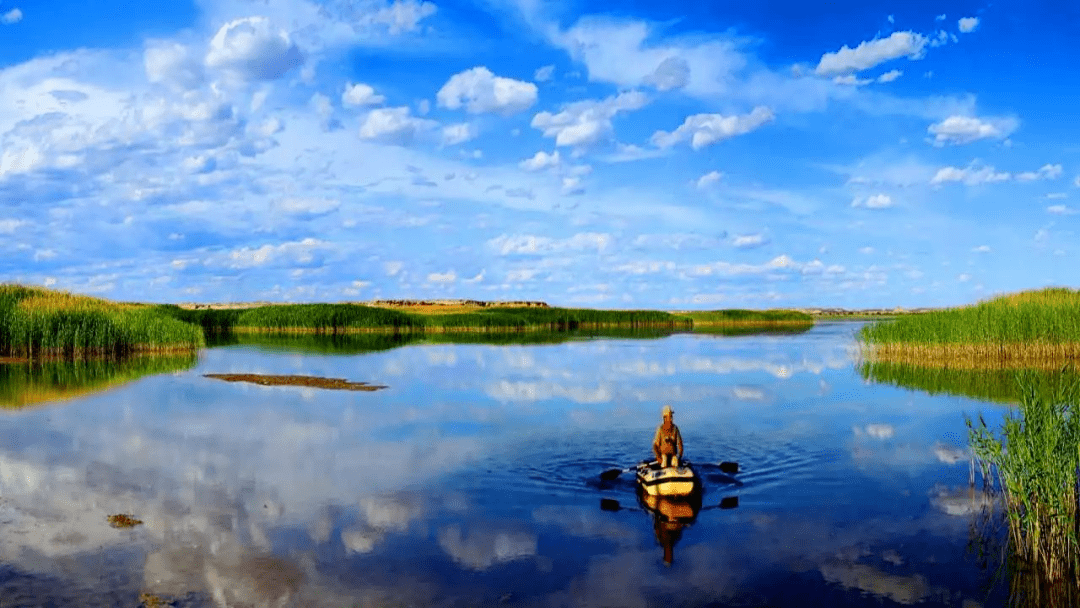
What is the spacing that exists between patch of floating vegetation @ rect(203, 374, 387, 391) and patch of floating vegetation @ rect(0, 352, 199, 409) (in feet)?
12.9

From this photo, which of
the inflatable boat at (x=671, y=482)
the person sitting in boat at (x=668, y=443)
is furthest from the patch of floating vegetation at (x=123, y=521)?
the person sitting in boat at (x=668, y=443)

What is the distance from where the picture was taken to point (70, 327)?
133ft

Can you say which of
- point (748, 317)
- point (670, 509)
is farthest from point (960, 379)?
point (748, 317)

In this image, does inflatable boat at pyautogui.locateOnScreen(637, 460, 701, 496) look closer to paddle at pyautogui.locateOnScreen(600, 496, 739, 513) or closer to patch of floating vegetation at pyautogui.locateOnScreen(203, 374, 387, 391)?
paddle at pyautogui.locateOnScreen(600, 496, 739, 513)

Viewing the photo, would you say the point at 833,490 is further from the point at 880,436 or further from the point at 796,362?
the point at 796,362

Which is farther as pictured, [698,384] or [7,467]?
[698,384]

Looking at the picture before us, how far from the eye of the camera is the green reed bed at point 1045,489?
33.6 feet

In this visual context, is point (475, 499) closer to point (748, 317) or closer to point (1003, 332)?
point (1003, 332)

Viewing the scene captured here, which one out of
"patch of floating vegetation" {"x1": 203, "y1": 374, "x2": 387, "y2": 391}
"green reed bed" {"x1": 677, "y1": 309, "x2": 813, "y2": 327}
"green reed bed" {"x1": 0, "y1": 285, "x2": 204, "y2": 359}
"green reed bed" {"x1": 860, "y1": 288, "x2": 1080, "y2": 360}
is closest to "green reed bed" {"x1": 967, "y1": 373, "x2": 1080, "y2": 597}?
"patch of floating vegetation" {"x1": 203, "y1": 374, "x2": 387, "y2": 391}

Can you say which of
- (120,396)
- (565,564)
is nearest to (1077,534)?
(565,564)

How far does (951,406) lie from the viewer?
25578mm

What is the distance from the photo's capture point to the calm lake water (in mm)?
10188

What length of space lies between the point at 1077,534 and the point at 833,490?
4.35 meters

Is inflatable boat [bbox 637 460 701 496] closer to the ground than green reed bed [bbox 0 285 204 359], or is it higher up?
closer to the ground
